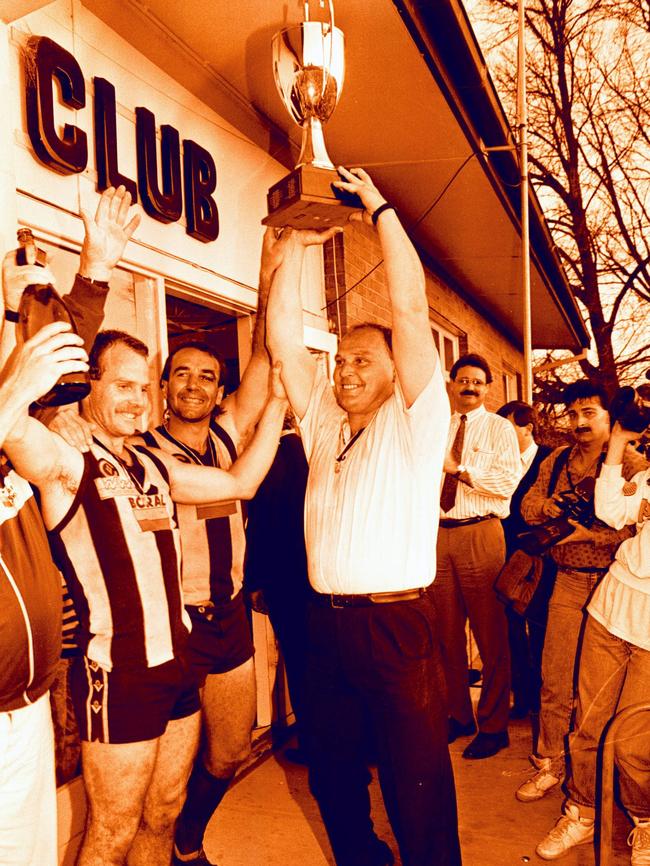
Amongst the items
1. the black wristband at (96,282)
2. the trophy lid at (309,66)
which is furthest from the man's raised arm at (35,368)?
the trophy lid at (309,66)

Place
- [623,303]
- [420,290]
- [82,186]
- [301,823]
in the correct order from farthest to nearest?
1. [623,303]
2. [301,823]
3. [82,186]
4. [420,290]

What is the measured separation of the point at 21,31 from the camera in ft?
9.71

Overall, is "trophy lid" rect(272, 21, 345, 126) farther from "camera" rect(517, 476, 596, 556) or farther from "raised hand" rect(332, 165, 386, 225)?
"camera" rect(517, 476, 596, 556)

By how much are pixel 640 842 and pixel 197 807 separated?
1770 mm

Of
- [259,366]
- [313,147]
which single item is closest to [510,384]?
[259,366]

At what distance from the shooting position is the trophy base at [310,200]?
2490 millimetres

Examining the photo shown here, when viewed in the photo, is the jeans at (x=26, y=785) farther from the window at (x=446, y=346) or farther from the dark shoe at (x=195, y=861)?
the window at (x=446, y=346)

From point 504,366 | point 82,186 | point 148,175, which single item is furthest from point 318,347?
point 504,366

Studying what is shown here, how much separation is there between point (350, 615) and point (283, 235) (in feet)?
4.76

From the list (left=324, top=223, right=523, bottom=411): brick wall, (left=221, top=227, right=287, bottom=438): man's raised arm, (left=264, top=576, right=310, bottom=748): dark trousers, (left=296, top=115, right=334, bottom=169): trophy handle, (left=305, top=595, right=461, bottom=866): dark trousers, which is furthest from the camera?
(left=324, top=223, right=523, bottom=411): brick wall

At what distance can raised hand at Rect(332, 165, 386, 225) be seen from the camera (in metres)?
2.48

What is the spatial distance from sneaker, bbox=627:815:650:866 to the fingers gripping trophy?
8.65 ft

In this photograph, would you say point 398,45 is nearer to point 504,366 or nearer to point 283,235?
point 283,235

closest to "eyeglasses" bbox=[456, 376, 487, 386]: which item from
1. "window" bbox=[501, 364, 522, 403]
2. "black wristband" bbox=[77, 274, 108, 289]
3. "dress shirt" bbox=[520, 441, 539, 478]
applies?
"dress shirt" bbox=[520, 441, 539, 478]
